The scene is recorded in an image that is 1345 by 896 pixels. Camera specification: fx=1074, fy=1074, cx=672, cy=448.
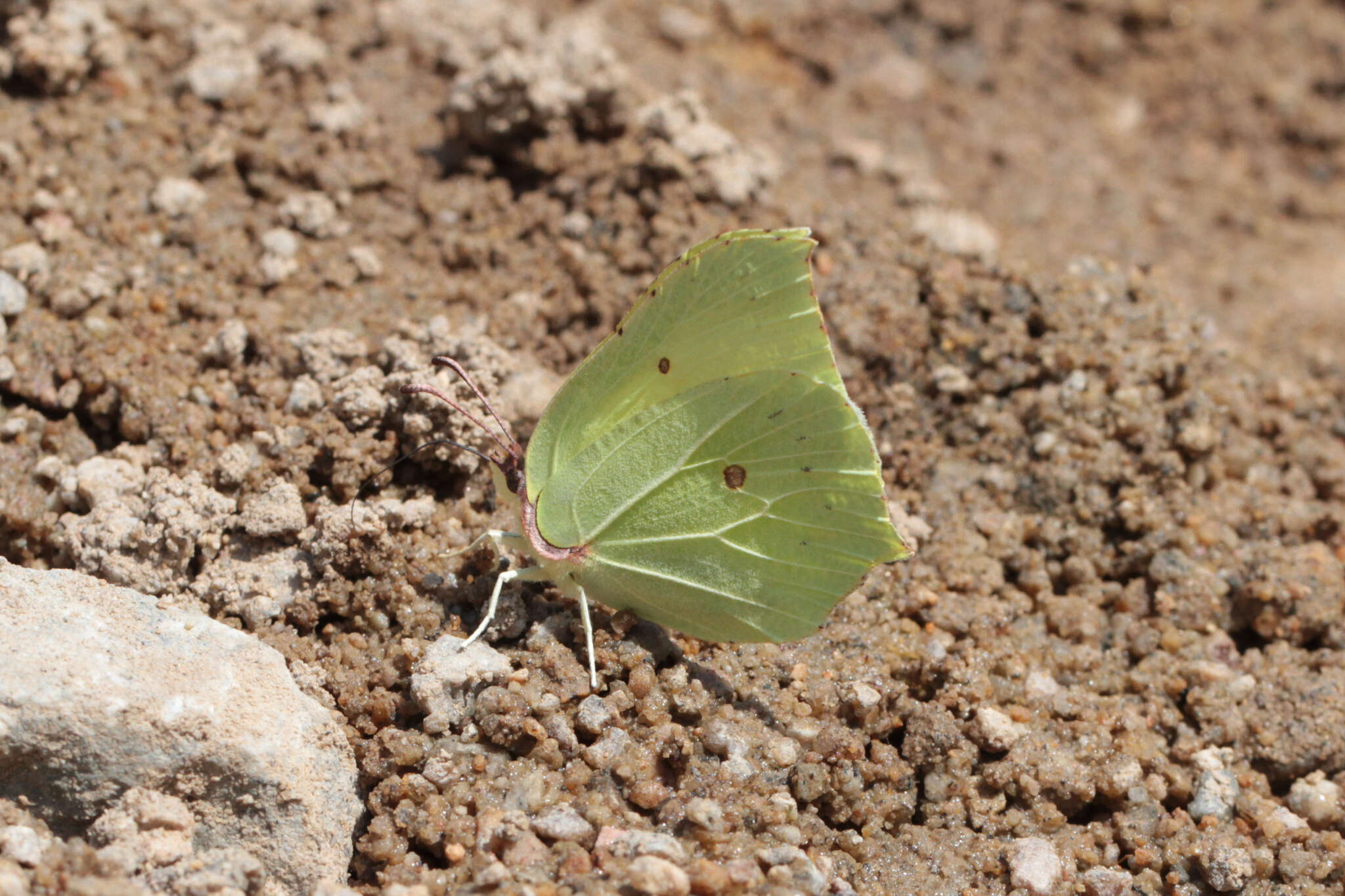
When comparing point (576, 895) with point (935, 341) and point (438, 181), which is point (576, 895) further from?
point (438, 181)

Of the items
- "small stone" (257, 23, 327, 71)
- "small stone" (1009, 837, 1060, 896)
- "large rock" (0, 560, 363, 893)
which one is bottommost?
"large rock" (0, 560, 363, 893)

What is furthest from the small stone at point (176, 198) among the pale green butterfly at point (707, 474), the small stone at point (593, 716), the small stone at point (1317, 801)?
the small stone at point (1317, 801)

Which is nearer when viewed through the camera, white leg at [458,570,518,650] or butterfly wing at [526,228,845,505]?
butterfly wing at [526,228,845,505]

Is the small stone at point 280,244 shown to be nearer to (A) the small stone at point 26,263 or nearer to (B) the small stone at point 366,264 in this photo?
(B) the small stone at point 366,264

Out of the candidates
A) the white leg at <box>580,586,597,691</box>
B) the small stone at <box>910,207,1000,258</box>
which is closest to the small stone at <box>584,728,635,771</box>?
the white leg at <box>580,586,597,691</box>

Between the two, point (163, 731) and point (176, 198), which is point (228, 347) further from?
point (163, 731)

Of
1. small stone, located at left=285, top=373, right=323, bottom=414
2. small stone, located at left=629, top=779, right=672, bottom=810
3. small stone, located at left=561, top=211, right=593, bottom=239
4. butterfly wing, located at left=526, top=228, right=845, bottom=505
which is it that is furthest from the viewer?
small stone, located at left=561, top=211, right=593, bottom=239

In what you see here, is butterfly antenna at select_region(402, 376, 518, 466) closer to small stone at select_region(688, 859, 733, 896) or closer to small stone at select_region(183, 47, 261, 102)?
small stone at select_region(688, 859, 733, 896)

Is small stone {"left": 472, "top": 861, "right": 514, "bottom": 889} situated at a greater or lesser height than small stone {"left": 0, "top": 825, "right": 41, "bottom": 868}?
greater
